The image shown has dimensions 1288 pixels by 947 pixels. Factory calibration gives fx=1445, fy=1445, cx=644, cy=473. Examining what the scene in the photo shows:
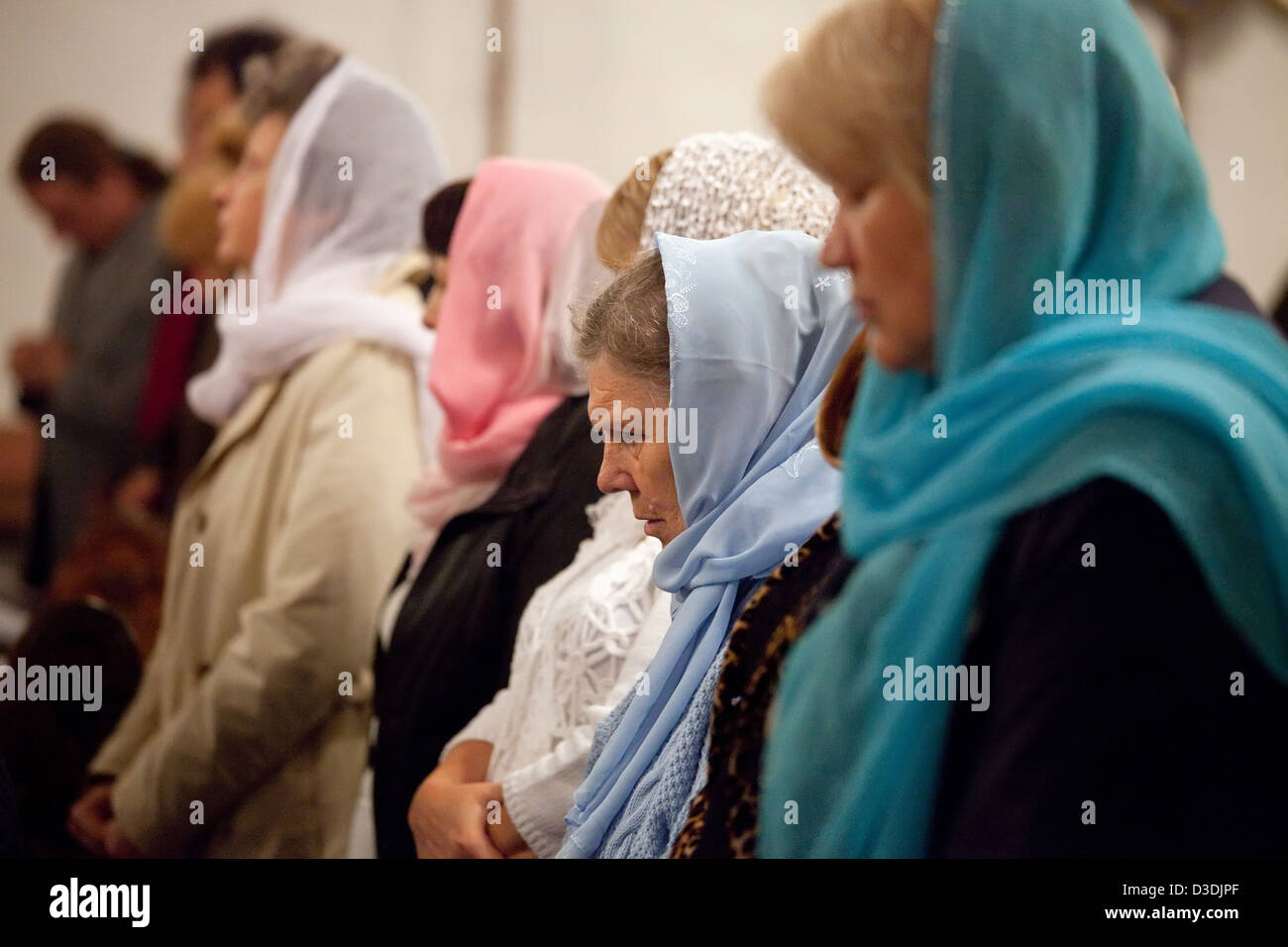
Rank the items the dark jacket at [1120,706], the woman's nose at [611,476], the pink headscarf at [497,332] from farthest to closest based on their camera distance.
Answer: the pink headscarf at [497,332], the woman's nose at [611,476], the dark jacket at [1120,706]

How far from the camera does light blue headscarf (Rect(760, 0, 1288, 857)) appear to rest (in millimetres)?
922

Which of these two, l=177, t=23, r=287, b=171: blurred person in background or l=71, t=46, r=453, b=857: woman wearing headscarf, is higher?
l=177, t=23, r=287, b=171: blurred person in background

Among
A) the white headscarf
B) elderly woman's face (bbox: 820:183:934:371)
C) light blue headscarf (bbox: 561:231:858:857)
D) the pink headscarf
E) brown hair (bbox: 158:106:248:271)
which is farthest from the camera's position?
brown hair (bbox: 158:106:248:271)

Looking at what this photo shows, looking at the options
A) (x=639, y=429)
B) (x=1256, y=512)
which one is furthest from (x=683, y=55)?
(x=1256, y=512)

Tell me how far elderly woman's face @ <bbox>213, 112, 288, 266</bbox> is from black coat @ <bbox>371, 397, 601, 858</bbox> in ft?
2.48

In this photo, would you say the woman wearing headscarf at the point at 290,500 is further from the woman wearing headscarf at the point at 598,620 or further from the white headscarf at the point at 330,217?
the woman wearing headscarf at the point at 598,620

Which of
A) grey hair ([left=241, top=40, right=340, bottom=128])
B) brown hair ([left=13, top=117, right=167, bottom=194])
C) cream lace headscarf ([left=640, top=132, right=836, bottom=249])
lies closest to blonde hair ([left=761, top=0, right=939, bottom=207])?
cream lace headscarf ([left=640, top=132, right=836, bottom=249])

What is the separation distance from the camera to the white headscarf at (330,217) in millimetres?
2295

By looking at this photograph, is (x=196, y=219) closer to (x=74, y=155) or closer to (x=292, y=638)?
(x=74, y=155)

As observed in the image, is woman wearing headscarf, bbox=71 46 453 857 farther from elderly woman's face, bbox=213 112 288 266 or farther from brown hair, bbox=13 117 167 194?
brown hair, bbox=13 117 167 194

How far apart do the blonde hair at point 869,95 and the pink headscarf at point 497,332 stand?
0.92m

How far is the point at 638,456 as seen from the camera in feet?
4.61

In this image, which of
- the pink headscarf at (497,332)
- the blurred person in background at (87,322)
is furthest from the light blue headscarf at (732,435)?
the blurred person in background at (87,322)

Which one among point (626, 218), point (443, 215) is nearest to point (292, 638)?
point (443, 215)
